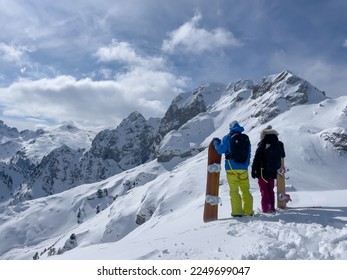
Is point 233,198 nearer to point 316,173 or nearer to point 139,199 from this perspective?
point 316,173

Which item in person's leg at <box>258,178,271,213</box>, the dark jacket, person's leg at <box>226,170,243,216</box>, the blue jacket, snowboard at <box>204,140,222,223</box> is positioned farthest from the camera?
the dark jacket

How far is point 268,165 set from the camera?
1179cm

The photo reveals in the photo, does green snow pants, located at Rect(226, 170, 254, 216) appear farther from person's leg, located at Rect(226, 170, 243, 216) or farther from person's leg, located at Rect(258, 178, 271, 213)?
person's leg, located at Rect(258, 178, 271, 213)

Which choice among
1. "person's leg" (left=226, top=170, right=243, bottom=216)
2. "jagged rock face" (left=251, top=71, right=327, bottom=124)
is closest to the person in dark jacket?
"person's leg" (left=226, top=170, right=243, bottom=216)

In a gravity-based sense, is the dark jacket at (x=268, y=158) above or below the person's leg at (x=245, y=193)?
above

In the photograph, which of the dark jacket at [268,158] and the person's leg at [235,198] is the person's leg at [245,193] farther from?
the dark jacket at [268,158]

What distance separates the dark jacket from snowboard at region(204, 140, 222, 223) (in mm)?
1240

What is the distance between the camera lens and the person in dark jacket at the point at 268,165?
38.3 feet

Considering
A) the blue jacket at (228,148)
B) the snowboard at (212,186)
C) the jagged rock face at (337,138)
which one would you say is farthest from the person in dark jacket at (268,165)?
the jagged rock face at (337,138)

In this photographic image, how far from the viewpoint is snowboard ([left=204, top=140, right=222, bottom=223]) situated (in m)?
11.4

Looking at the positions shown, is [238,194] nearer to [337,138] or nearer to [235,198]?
[235,198]

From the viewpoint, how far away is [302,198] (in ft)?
47.3

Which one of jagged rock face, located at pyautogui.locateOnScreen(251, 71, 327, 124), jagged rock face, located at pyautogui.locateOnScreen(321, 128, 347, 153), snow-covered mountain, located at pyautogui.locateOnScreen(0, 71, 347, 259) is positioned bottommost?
snow-covered mountain, located at pyautogui.locateOnScreen(0, 71, 347, 259)
